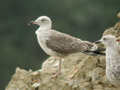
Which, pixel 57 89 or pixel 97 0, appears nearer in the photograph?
pixel 57 89

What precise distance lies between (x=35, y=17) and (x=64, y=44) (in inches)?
1764

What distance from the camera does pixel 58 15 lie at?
61.0 meters

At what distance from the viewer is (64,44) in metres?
14.7

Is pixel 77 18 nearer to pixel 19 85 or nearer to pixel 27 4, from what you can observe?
pixel 27 4

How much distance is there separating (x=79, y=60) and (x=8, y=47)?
4179cm

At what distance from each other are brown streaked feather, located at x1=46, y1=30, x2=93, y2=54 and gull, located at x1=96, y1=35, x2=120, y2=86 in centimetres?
178

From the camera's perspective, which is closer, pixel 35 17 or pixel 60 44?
pixel 60 44

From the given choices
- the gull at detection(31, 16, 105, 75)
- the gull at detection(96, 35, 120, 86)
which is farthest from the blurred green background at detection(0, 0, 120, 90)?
the gull at detection(96, 35, 120, 86)

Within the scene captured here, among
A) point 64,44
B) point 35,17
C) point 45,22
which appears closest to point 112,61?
point 64,44

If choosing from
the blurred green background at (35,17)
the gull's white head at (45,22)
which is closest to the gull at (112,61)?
the gull's white head at (45,22)

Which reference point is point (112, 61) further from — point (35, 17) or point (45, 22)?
point (35, 17)

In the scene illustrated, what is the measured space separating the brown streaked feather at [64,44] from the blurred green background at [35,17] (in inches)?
1389

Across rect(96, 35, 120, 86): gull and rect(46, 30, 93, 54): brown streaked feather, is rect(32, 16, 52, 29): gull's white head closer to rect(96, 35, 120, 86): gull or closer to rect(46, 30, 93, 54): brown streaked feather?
rect(46, 30, 93, 54): brown streaked feather

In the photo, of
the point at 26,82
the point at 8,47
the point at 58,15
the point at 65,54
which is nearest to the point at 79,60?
the point at 65,54
